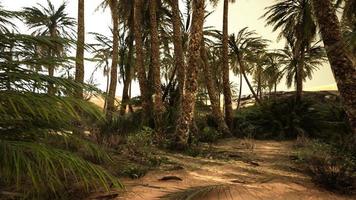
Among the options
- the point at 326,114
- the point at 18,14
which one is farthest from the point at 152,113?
the point at 18,14

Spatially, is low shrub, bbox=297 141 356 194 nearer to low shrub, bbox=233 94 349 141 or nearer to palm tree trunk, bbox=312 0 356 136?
palm tree trunk, bbox=312 0 356 136

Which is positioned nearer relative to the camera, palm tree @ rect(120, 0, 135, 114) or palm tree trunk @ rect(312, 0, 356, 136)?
palm tree trunk @ rect(312, 0, 356, 136)

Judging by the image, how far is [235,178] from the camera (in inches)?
316

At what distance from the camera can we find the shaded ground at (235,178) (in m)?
6.75

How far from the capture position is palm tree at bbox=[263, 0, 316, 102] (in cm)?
1986

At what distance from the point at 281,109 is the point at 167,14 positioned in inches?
286

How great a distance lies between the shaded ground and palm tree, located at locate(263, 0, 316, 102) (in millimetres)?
9732

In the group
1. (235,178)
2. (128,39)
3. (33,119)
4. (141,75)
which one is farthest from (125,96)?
(33,119)

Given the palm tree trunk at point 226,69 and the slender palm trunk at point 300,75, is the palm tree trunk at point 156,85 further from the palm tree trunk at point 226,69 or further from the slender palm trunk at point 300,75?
the slender palm trunk at point 300,75

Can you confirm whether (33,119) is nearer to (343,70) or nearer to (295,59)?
(343,70)

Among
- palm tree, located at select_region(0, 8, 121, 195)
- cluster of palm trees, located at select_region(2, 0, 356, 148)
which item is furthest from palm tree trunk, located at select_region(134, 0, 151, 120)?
palm tree, located at select_region(0, 8, 121, 195)

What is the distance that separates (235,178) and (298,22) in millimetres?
14605

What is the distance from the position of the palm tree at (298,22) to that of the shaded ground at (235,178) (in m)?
9.73

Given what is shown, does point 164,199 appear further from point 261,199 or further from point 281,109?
point 281,109
